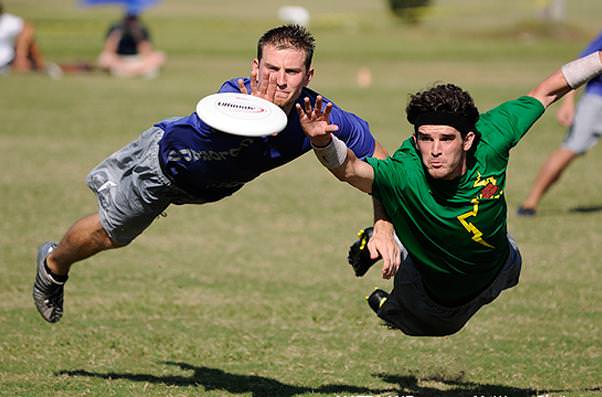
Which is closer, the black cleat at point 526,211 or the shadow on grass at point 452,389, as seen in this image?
the shadow on grass at point 452,389

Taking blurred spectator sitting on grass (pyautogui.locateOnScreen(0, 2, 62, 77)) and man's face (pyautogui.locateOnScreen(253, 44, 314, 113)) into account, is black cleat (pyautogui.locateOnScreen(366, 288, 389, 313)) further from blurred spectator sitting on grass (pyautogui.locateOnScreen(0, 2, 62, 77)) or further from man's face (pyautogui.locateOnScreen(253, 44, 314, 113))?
blurred spectator sitting on grass (pyautogui.locateOnScreen(0, 2, 62, 77))

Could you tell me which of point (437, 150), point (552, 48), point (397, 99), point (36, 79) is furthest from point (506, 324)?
point (552, 48)

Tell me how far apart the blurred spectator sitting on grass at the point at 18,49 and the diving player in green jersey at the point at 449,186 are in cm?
2001

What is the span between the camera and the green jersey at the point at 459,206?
5.70 metres

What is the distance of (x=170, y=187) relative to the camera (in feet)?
20.5

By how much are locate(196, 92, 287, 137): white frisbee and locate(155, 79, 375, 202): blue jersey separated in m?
0.42

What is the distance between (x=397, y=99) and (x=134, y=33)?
789cm

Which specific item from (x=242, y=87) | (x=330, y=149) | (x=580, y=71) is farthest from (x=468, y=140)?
(x=242, y=87)

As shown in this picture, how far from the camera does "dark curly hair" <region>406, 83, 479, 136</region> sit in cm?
566

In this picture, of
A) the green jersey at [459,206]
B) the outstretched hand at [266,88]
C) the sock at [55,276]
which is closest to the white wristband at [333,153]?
the green jersey at [459,206]

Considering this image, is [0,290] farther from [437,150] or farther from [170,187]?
[437,150]

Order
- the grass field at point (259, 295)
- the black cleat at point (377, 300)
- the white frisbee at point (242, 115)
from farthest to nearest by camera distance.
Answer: the grass field at point (259, 295), the black cleat at point (377, 300), the white frisbee at point (242, 115)

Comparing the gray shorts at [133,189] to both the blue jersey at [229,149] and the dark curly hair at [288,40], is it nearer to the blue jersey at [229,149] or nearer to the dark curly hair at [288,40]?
the blue jersey at [229,149]

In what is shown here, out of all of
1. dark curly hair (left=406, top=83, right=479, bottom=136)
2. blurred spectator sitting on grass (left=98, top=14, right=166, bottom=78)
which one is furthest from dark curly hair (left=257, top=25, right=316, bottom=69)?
blurred spectator sitting on grass (left=98, top=14, right=166, bottom=78)
